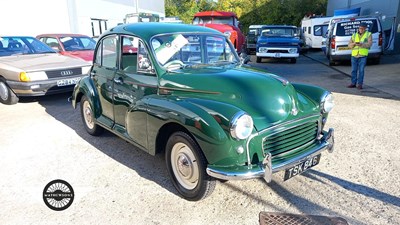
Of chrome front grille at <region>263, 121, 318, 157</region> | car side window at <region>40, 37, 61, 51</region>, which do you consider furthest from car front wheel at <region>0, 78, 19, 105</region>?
chrome front grille at <region>263, 121, 318, 157</region>

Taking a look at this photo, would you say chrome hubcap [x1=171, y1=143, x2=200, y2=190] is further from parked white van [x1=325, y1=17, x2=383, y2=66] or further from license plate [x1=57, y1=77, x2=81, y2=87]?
parked white van [x1=325, y1=17, x2=383, y2=66]

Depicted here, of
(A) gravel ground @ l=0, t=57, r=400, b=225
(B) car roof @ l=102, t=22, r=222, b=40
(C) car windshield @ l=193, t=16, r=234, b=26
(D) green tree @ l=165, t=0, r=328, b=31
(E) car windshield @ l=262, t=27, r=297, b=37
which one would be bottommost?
(A) gravel ground @ l=0, t=57, r=400, b=225

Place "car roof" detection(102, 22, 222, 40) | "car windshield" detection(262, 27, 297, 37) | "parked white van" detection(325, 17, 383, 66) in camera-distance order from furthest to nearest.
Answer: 1. "car windshield" detection(262, 27, 297, 37)
2. "parked white van" detection(325, 17, 383, 66)
3. "car roof" detection(102, 22, 222, 40)

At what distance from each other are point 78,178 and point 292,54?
13323 mm

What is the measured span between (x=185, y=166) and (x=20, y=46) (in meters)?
7.42

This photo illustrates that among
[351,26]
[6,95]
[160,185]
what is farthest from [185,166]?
[351,26]

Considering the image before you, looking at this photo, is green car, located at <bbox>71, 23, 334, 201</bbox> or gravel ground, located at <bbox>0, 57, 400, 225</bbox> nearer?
green car, located at <bbox>71, 23, 334, 201</bbox>

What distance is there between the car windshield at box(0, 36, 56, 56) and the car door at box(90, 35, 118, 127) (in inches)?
180

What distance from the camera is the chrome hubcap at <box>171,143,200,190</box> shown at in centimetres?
319

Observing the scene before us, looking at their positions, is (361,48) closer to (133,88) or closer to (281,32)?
(133,88)

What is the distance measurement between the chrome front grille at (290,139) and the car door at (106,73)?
7.97 ft

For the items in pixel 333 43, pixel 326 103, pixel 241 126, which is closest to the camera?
pixel 241 126

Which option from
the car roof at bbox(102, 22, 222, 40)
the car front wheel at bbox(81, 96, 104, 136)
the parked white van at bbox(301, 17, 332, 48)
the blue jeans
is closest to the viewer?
the car roof at bbox(102, 22, 222, 40)

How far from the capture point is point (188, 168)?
128 inches
